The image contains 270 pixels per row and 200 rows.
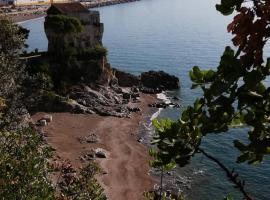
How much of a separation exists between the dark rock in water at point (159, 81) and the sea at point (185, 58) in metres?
1.87

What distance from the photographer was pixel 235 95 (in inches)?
174

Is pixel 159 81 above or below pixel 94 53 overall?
below

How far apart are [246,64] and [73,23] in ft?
215

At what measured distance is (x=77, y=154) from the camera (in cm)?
4928

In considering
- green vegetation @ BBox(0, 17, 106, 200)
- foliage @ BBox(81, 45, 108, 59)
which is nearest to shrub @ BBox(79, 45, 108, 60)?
foliage @ BBox(81, 45, 108, 59)

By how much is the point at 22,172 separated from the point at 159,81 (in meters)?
69.7

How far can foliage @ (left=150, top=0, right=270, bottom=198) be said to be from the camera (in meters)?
4.41

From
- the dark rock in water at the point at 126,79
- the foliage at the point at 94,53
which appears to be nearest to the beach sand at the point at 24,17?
the dark rock in water at the point at 126,79

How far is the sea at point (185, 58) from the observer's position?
44.1 m

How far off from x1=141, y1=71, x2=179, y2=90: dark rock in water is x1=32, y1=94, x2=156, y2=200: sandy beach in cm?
1434

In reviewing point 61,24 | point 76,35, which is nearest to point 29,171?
point 61,24

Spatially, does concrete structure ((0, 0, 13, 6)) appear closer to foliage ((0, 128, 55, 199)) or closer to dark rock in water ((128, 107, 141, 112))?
dark rock in water ((128, 107, 141, 112))

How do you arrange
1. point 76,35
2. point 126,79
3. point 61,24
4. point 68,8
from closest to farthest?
point 61,24 < point 76,35 < point 68,8 < point 126,79

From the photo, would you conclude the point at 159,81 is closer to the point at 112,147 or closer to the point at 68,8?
the point at 68,8
